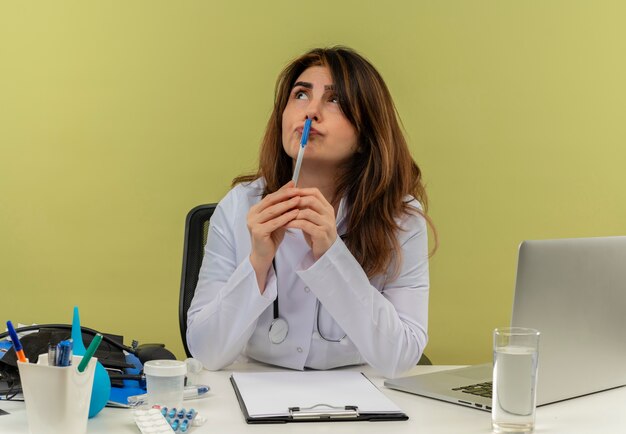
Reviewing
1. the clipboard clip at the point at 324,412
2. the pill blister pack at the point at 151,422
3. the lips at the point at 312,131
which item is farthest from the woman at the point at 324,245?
the pill blister pack at the point at 151,422

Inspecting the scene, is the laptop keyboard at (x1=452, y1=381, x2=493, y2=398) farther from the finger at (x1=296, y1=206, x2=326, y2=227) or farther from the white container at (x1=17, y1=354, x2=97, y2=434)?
the white container at (x1=17, y1=354, x2=97, y2=434)

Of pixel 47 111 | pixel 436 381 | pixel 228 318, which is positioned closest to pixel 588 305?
pixel 436 381

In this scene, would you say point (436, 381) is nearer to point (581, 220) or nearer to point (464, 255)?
point (464, 255)

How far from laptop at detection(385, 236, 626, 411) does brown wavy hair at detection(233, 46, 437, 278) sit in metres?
0.40

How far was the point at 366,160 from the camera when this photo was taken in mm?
2020

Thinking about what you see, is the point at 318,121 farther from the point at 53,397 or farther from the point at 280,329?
the point at 53,397

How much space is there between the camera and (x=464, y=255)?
3.14 meters

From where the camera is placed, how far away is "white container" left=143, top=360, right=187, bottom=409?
1.37m

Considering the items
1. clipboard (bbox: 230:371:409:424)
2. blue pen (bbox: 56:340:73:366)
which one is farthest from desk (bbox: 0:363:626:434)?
blue pen (bbox: 56:340:73:366)

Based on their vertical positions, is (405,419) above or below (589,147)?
below

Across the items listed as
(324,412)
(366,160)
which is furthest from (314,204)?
(324,412)

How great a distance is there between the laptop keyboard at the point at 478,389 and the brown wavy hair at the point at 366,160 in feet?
1.26

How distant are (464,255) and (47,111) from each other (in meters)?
1.65

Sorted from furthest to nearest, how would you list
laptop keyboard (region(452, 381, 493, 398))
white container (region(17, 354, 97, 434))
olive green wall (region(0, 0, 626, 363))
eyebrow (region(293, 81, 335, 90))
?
olive green wall (region(0, 0, 626, 363)), eyebrow (region(293, 81, 335, 90)), laptop keyboard (region(452, 381, 493, 398)), white container (region(17, 354, 97, 434))
